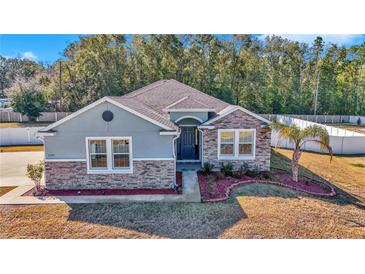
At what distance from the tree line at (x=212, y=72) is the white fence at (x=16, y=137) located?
930 cm

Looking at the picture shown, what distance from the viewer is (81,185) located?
1085cm

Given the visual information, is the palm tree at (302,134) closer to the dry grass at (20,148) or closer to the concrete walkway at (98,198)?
the concrete walkway at (98,198)

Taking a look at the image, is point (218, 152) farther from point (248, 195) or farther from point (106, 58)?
point (106, 58)

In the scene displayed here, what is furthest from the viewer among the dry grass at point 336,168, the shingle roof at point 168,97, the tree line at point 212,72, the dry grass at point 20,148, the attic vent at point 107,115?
the tree line at point 212,72

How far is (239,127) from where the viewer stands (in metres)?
12.6

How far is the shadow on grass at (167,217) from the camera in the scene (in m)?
7.54

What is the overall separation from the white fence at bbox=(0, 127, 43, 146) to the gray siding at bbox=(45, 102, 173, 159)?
12397mm

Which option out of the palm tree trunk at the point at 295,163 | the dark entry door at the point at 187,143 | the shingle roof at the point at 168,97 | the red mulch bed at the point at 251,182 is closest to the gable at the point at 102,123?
the red mulch bed at the point at 251,182

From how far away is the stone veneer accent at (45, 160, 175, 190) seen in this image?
10727mm

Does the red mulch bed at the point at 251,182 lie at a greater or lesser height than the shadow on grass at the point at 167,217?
greater

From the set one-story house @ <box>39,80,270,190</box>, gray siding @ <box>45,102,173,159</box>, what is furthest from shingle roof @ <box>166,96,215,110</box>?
gray siding @ <box>45,102,173,159</box>

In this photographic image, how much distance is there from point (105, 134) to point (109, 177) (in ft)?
5.83

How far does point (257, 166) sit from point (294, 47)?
26.5 m
